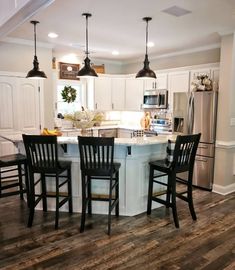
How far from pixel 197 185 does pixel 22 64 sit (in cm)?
405

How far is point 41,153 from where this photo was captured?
10.5 feet

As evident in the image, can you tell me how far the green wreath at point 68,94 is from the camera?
6.27 meters

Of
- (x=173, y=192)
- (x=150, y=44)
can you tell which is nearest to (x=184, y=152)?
(x=173, y=192)

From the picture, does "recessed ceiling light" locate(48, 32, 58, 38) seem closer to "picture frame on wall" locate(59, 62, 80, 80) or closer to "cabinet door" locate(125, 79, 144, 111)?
"picture frame on wall" locate(59, 62, 80, 80)

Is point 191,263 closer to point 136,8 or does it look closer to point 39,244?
point 39,244

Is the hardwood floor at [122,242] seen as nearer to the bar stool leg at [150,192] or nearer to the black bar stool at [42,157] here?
the bar stool leg at [150,192]

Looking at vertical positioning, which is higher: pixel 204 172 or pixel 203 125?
pixel 203 125

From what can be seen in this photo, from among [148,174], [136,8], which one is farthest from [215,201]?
[136,8]

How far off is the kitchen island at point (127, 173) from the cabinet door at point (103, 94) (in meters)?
3.22

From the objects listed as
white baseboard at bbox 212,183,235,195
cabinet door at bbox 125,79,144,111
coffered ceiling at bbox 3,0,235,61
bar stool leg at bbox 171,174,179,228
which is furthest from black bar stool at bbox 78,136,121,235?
cabinet door at bbox 125,79,144,111

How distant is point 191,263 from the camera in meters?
2.54

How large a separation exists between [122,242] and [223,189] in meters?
2.42

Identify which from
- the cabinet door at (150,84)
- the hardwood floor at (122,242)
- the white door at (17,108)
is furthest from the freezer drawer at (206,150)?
the white door at (17,108)

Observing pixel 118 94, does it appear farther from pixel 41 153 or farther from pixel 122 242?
pixel 122 242
